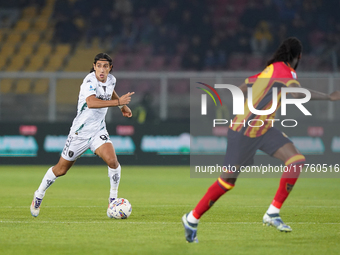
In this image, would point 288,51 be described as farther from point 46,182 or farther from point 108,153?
point 46,182

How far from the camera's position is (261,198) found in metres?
11.2

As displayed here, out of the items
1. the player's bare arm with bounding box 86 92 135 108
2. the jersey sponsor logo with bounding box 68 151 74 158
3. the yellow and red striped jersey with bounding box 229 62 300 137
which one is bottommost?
the jersey sponsor logo with bounding box 68 151 74 158

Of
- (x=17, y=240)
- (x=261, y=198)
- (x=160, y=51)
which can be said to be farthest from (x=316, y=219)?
(x=160, y=51)

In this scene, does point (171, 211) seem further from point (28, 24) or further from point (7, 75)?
point (28, 24)

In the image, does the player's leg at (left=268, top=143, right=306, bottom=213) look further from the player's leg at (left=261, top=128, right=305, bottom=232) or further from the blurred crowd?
the blurred crowd

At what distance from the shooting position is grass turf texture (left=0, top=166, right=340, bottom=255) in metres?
6.10

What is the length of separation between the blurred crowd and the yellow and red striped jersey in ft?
56.8

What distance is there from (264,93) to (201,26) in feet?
64.5

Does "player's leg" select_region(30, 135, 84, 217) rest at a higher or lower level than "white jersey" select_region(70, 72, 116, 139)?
lower

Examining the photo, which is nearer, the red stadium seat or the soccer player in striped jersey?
the soccer player in striped jersey

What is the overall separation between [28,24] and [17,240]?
2093 cm

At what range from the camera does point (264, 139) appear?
663 cm

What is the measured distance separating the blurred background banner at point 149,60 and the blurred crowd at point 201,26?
47 mm

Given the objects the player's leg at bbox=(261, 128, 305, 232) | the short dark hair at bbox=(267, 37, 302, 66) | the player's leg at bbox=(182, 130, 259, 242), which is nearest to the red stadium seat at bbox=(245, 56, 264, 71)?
the short dark hair at bbox=(267, 37, 302, 66)
